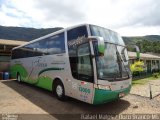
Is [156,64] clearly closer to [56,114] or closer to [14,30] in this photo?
[56,114]

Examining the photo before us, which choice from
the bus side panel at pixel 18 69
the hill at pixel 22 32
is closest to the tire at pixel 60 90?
the bus side panel at pixel 18 69

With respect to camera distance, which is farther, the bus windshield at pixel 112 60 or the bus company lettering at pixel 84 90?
the bus company lettering at pixel 84 90

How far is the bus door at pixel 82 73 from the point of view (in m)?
6.59

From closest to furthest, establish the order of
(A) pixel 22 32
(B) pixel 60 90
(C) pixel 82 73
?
(C) pixel 82 73 < (B) pixel 60 90 < (A) pixel 22 32

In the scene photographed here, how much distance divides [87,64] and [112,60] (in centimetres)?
104

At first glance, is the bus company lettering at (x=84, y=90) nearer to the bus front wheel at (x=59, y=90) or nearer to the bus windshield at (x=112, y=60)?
the bus windshield at (x=112, y=60)

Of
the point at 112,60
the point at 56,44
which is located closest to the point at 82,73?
the point at 112,60

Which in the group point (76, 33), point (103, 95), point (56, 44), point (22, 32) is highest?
point (22, 32)

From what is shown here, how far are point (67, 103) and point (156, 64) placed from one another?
3091 cm

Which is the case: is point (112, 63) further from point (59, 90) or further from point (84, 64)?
point (59, 90)

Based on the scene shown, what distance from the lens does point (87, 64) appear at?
6.75 meters

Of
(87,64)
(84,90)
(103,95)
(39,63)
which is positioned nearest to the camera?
(103,95)

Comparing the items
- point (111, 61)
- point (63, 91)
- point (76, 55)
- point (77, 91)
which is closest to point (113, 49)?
point (111, 61)

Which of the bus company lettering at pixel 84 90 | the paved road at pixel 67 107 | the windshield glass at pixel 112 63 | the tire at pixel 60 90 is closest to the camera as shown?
the windshield glass at pixel 112 63
